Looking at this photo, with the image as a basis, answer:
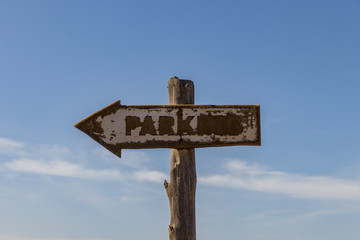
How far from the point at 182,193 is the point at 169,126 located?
0.93 m

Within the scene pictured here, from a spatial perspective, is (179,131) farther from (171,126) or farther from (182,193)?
(182,193)

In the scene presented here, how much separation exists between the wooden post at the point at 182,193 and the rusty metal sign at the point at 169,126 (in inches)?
11.1

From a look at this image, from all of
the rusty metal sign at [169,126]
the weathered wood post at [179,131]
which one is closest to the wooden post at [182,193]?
Answer: the weathered wood post at [179,131]

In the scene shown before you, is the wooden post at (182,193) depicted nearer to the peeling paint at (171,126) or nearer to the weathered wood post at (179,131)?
the weathered wood post at (179,131)

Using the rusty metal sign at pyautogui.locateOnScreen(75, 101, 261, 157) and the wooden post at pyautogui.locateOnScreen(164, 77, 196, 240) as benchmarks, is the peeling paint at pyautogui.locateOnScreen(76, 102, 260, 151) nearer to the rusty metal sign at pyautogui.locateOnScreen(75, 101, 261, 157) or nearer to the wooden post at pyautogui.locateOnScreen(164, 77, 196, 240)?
the rusty metal sign at pyautogui.locateOnScreen(75, 101, 261, 157)

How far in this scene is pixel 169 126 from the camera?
20.9ft

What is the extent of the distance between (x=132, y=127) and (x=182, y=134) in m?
0.67

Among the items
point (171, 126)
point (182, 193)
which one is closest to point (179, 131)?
point (171, 126)

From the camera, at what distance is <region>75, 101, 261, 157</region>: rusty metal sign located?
6324 mm

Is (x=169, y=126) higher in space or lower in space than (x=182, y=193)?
higher

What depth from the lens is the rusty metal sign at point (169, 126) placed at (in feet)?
20.7

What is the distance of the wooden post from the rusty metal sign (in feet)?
0.93

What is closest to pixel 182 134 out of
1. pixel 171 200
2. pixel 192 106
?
pixel 192 106

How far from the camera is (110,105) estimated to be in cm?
638
